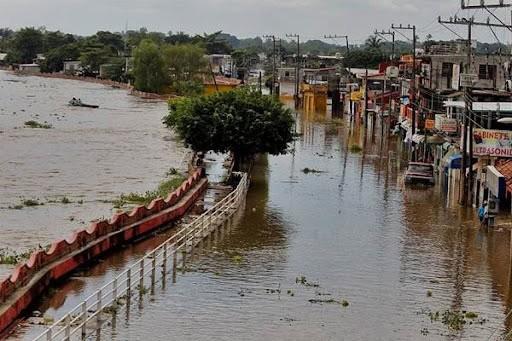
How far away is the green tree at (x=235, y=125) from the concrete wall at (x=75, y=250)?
613 centimetres

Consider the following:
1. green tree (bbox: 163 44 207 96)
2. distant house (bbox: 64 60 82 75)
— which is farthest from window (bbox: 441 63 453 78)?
distant house (bbox: 64 60 82 75)

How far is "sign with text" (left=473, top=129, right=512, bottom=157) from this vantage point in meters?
37.6

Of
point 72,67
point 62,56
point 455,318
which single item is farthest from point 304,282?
point 62,56

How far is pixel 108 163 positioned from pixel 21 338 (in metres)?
35.5

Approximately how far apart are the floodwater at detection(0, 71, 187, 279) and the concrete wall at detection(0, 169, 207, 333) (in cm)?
158

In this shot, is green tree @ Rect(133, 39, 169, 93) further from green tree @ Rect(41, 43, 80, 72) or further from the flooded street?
the flooded street

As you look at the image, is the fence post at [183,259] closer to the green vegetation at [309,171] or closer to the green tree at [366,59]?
the green vegetation at [309,171]

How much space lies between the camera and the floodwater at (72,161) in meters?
34.5

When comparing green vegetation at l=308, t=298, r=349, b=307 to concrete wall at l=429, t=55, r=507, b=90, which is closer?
green vegetation at l=308, t=298, r=349, b=307

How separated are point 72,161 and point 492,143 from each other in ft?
82.9

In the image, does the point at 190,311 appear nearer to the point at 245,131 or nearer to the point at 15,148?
the point at 245,131

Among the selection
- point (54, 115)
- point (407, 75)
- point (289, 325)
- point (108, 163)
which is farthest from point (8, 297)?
point (54, 115)

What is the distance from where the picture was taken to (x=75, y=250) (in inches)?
1031

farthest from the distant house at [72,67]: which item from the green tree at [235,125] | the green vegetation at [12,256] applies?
the green vegetation at [12,256]
